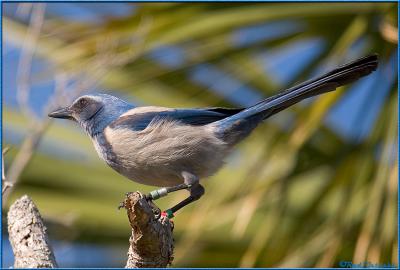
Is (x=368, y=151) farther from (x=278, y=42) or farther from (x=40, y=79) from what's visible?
(x=40, y=79)

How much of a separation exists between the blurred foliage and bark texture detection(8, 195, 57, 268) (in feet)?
3.56

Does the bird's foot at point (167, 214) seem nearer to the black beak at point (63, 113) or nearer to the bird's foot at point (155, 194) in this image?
the bird's foot at point (155, 194)

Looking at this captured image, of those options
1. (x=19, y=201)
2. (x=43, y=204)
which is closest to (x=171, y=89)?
(x=43, y=204)

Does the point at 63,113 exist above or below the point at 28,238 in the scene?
above

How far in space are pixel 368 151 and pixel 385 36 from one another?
0.56 meters

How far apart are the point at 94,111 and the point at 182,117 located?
382 mm

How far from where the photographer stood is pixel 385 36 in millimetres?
3598

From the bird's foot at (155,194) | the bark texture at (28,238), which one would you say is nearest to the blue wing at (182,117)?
the bird's foot at (155,194)

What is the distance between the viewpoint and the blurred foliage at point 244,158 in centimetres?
352

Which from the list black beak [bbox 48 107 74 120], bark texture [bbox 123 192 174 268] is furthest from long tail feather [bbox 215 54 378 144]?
black beak [bbox 48 107 74 120]

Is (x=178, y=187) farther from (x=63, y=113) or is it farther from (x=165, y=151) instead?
(x=63, y=113)

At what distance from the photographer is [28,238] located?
2.46m

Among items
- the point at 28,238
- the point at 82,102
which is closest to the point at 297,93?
the point at 82,102

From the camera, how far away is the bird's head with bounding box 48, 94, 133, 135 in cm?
297
